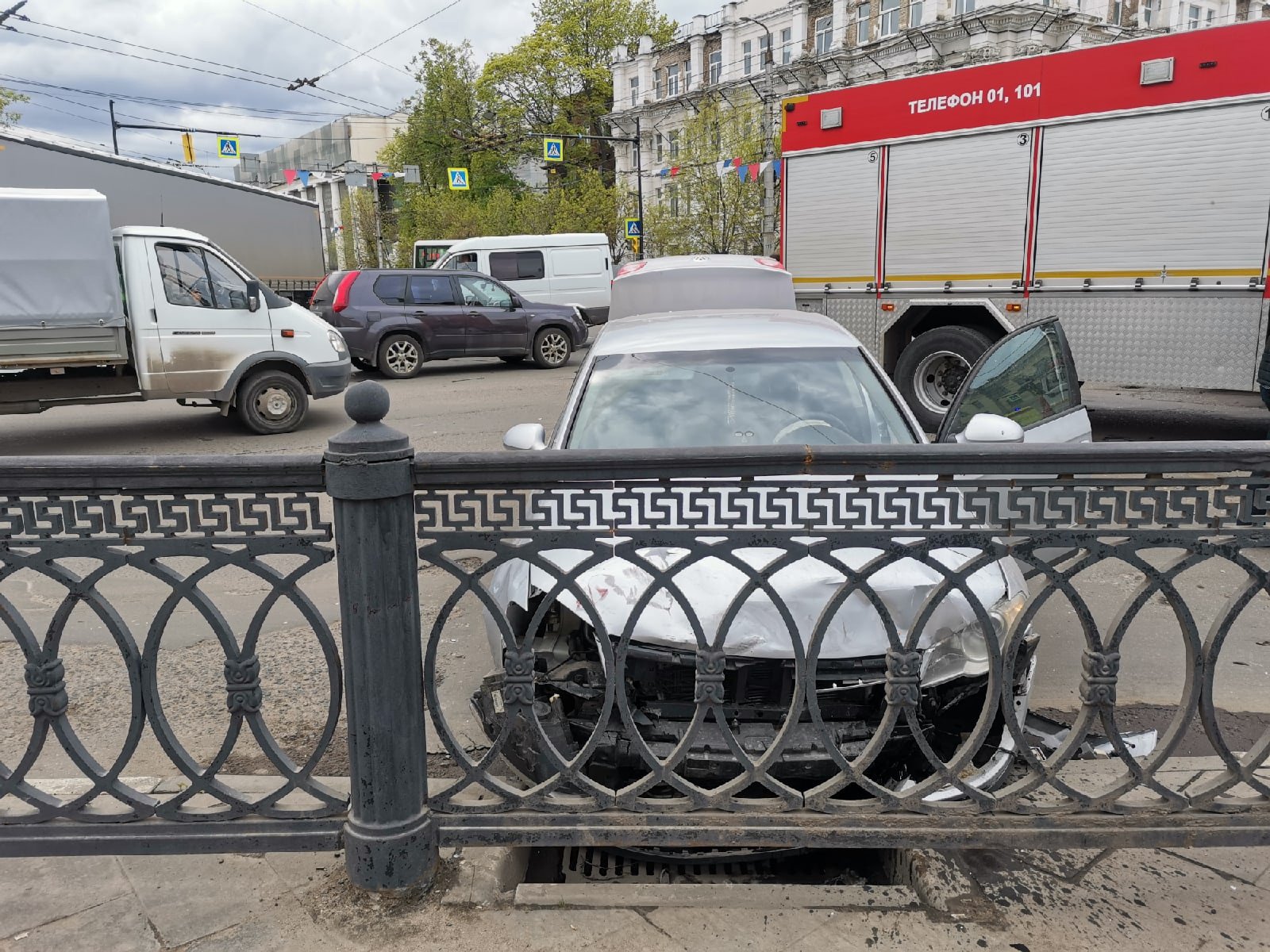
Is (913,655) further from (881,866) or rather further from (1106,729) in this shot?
(881,866)

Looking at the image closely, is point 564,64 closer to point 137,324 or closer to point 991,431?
point 137,324

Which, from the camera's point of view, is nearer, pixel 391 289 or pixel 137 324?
pixel 137 324

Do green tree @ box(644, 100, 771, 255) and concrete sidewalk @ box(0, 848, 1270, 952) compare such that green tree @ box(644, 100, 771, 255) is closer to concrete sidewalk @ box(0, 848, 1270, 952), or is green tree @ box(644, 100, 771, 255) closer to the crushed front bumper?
the crushed front bumper

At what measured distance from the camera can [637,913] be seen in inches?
93.2

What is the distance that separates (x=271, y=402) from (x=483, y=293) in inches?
247

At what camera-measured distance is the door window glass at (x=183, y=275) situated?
944 cm

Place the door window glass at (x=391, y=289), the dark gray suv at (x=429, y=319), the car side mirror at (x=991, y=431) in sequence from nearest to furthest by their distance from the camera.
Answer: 1. the car side mirror at (x=991, y=431)
2. the dark gray suv at (x=429, y=319)
3. the door window glass at (x=391, y=289)

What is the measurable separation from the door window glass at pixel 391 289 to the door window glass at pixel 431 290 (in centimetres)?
17

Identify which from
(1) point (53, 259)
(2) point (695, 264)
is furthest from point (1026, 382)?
(1) point (53, 259)

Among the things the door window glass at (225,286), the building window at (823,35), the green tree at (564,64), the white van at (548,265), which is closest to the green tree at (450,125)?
the green tree at (564,64)

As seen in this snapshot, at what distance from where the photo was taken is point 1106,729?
233 centimetres

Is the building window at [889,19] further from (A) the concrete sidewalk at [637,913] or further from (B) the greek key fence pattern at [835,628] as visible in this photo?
(A) the concrete sidewalk at [637,913]

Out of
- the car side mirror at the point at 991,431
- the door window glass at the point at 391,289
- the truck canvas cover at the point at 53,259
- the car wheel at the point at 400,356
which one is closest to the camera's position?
the car side mirror at the point at 991,431

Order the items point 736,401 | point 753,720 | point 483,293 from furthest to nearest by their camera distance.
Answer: point 483,293 < point 736,401 < point 753,720
